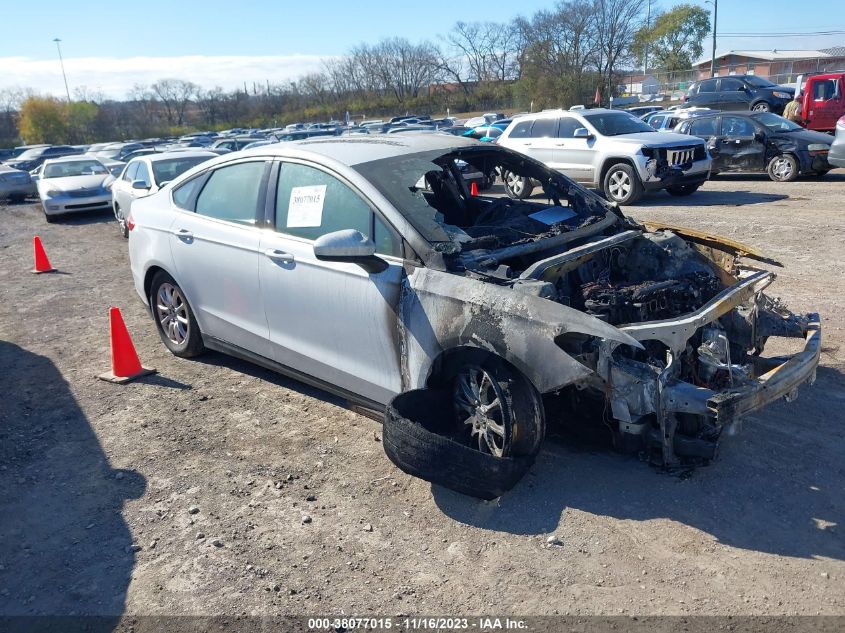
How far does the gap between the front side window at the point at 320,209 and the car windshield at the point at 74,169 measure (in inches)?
571

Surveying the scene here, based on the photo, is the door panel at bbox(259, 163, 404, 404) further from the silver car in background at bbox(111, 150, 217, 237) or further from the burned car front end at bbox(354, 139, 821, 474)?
the silver car in background at bbox(111, 150, 217, 237)

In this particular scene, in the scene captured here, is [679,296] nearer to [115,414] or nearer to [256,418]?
[256,418]

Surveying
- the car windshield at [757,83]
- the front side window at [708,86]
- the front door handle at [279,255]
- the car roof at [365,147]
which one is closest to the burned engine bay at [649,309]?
the car roof at [365,147]

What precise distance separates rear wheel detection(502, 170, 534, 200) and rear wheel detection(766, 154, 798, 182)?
11.1 metres

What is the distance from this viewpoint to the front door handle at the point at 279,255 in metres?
4.30

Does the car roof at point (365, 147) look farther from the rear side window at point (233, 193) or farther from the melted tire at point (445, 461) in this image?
the melted tire at point (445, 461)

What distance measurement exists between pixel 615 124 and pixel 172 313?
405 inches

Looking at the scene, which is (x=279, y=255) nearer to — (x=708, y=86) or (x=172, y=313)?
(x=172, y=313)

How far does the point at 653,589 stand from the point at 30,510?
3.31 m

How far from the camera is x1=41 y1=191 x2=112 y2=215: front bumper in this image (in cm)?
1563

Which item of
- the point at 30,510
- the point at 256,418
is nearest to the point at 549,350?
the point at 256,418

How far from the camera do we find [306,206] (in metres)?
4.34

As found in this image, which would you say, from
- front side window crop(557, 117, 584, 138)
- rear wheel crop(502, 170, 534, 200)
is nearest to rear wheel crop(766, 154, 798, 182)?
front side window crop(557, 117, 584, 138)

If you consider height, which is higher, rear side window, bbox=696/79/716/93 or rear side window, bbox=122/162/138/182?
rear side window, bbox=696/79/716/93
